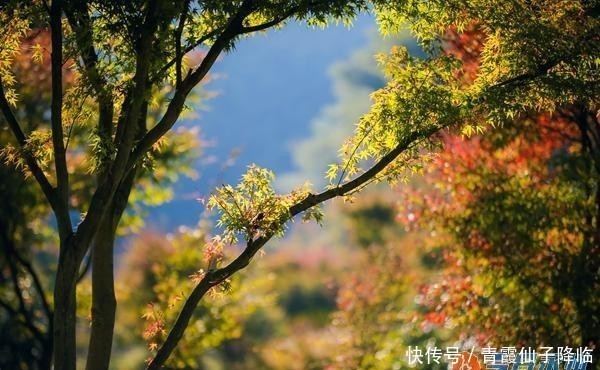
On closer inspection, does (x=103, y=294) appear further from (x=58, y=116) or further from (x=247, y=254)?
(x=58, y=116)

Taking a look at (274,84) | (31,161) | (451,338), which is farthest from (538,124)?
(274,84)

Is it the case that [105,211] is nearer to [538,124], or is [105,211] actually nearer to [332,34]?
[538,124]

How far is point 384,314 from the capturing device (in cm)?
1800

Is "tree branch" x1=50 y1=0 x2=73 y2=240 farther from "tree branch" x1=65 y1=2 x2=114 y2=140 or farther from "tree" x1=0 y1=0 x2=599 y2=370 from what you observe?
"tree branch" x1=65 y1=2 x2=114 y2=140

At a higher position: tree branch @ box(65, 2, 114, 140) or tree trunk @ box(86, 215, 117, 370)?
tree branch @ box(65, 2, 114, 140)

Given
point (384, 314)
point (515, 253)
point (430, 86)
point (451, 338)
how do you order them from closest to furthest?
1. point (430, 86)
2. point (515, 253)
3. point (451, 338)
4. point (384, 314)

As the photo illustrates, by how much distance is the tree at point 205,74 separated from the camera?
617 cm

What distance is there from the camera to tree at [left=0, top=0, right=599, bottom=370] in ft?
20.2

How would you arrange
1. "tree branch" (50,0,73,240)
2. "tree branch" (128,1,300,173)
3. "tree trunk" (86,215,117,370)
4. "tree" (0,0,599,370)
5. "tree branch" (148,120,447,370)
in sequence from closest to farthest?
1. "tree branch" (50,0,73,240)
2. "tree" (0,0,599,370)
3. "tree branch" (128,1,300,173)
4. "tree branch" (148,120,447,370)
5. "tree trunk" (86,215,117,370)

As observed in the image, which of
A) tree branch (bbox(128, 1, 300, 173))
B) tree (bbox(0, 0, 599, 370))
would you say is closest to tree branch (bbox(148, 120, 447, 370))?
tree (bbox(0, 0, 599, 370))

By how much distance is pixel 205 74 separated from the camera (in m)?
6.45

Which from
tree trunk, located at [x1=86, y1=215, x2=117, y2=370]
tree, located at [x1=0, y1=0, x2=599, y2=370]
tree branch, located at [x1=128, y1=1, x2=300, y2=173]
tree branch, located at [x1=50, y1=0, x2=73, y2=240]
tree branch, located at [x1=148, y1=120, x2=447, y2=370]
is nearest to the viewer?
tree branch, located at [x1=50, y1=0, x2=73, y2=240]

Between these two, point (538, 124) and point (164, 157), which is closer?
point (538, 124)

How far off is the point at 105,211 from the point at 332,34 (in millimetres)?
164427
